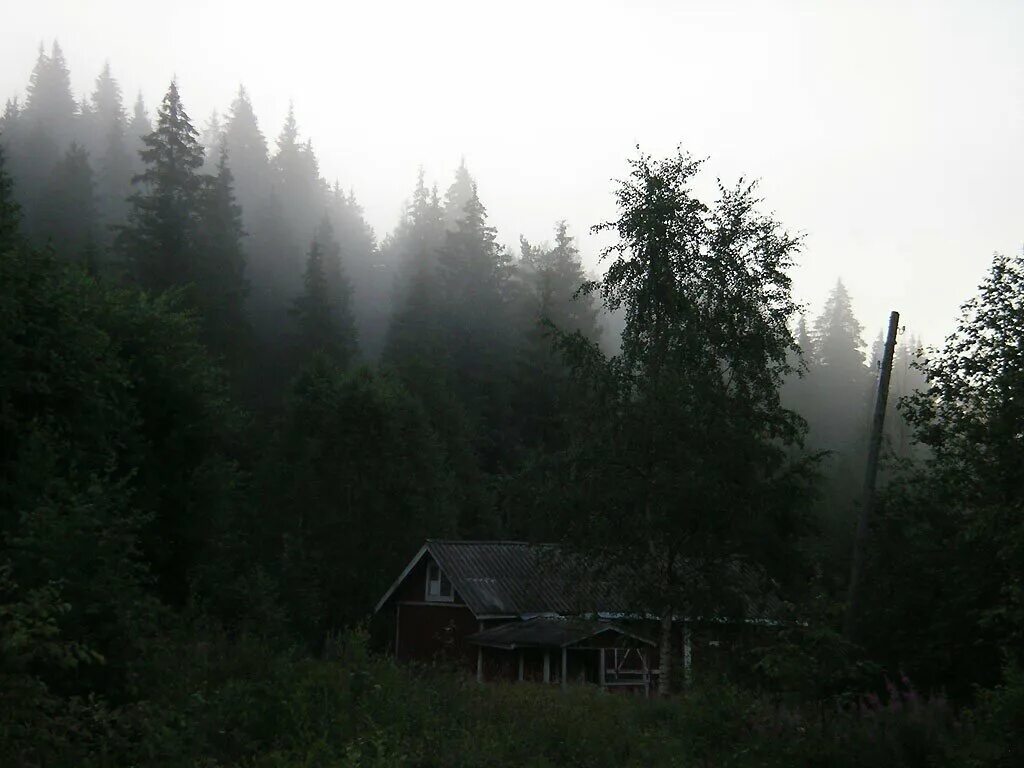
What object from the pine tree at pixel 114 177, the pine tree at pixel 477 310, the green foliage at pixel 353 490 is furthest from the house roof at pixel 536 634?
the pine tree at pixel 114 177

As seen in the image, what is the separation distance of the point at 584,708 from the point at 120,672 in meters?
7.87

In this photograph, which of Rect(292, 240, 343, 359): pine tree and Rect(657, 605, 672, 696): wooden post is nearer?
Rect(657, 605, 672, 696): wooden post

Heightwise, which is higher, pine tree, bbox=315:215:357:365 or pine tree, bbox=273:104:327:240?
pine tree, bbox=273:104:327:240

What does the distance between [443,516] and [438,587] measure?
10530 mm

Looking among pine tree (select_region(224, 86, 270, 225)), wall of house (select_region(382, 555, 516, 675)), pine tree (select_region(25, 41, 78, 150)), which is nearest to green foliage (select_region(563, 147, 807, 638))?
wall of house (select_region(382, 555, 516, 675))

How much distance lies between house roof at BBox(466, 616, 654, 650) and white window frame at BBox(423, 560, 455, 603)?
9.02ft

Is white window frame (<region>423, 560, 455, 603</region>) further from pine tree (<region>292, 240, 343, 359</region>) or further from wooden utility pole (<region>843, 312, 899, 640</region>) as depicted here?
pine tree (<region>292, 240, 343, 359</region>)

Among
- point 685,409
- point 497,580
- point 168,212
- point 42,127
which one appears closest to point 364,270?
point 42,127

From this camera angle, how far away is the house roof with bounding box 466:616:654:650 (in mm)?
34062

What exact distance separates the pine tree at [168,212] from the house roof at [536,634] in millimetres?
25172

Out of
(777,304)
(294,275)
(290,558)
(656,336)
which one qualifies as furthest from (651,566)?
(294,275)

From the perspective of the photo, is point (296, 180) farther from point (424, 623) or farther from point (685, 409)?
point (685, 409)

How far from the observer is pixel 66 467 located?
20.0m

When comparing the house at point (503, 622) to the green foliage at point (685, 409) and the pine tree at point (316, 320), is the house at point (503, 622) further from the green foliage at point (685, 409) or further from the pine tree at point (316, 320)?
the pine tree at point (316, 320)
